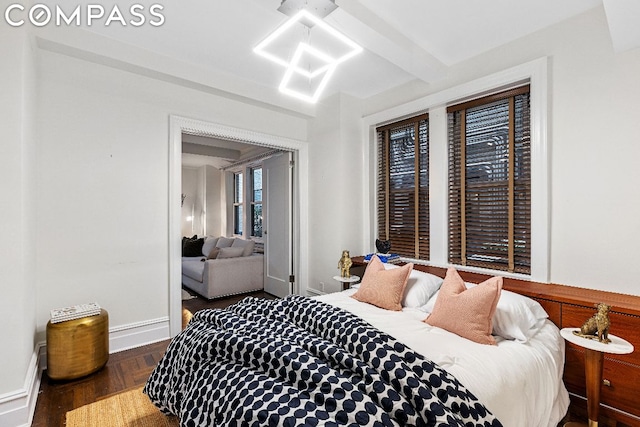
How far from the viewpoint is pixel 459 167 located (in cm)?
313

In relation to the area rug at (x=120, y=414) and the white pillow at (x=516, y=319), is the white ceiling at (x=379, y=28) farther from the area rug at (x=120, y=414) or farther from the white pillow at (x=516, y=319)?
the area rug at (x=120, y=414)

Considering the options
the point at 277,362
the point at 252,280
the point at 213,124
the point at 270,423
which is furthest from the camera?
the point at 252,280

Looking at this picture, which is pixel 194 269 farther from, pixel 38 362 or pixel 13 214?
pixel 13 214

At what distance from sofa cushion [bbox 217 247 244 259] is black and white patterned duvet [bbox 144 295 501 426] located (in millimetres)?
3084

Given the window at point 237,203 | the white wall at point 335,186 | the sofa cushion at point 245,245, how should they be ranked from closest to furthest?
the white wall at point 335,186
the sofa cushion at point 245,245
the window at point 237,203

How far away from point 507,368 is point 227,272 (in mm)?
3952

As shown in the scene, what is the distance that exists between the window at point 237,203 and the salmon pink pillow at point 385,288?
192 inches

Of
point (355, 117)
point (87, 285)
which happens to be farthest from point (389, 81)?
point (87, 285)

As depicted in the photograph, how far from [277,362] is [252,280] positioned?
3.79 meters

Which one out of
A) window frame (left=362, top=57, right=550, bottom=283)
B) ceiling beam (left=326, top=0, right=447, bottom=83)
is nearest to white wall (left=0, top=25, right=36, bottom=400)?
ceiling beam (left=326, top=0, right=447, bottom=83)

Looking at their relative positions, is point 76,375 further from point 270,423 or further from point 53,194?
point 270,423

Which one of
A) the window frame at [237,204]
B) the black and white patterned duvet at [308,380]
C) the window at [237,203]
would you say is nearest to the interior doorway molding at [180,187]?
the black and white patterned duvet at [308,380]

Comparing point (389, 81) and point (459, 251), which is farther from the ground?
point (389, 81)

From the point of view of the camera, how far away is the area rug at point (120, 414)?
1896mm
